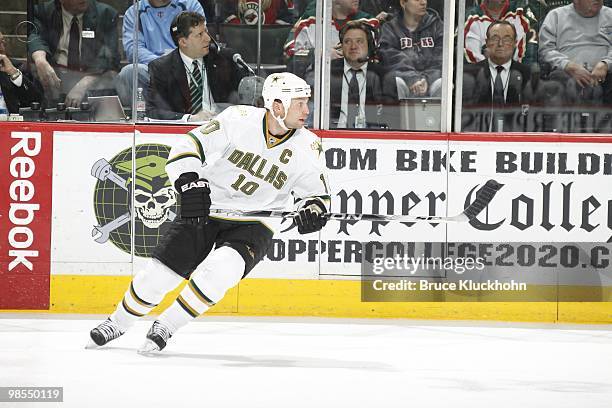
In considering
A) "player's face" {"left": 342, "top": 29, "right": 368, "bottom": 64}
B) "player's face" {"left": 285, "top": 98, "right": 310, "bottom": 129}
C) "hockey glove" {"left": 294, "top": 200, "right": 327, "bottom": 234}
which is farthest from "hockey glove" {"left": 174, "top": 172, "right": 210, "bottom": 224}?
"player's face" {"left": 342, "top": 29, "right": 368, "bottom": 64}

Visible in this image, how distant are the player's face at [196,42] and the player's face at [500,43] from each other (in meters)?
1.29

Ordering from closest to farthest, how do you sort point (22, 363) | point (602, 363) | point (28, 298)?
point (22, 363), point (602, 363), point (28, 298)

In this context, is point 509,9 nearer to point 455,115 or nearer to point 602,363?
point 455,115

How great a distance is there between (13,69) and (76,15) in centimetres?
37

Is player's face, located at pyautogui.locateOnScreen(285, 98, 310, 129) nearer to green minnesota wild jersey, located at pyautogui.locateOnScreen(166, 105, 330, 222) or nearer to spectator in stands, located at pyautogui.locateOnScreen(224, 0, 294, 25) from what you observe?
green minnesota wild jersey, located at pyautogui.locateOnScreen(166, 105, 330, 222)

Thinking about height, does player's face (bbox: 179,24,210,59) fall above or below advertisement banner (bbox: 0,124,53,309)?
above

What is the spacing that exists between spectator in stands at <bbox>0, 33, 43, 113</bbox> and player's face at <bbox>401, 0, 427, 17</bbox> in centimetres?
169

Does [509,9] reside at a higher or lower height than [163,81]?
higher

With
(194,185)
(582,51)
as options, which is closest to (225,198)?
(194,185)

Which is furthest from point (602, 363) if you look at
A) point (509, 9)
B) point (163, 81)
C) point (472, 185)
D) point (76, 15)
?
point (76, 15)

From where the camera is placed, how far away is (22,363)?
4133 millimetres

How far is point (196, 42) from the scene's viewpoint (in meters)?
5.68

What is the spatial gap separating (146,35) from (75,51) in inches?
12.9

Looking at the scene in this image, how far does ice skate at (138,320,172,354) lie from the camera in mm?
4363
